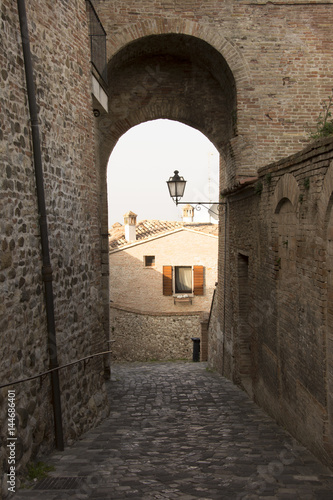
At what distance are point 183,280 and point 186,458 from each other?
1895 centimetres

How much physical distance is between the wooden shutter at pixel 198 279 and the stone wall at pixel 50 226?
1650cm

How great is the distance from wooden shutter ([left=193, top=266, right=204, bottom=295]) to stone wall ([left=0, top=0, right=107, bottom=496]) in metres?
16.5

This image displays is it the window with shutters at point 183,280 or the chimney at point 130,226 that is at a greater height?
the chimney at point 130,226

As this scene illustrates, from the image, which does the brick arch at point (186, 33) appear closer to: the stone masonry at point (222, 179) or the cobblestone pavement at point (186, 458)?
the stone masonry at point (222, 179)

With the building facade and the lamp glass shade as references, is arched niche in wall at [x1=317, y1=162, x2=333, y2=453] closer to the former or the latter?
the lamp glass shade

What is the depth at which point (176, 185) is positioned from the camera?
1108 centimetres

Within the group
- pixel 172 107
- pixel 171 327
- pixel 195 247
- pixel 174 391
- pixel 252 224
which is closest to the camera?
pixel 252 224

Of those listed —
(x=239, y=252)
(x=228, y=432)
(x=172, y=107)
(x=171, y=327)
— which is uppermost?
(x=172, y=107)

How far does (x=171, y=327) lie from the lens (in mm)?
21578

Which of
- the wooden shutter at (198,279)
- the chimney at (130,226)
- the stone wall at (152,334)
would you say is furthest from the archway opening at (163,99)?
the chimney at (130,226)

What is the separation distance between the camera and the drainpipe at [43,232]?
4914mm

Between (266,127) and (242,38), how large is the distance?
6.12 ft

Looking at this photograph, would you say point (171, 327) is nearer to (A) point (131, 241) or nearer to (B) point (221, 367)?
(A) point (131, 241)

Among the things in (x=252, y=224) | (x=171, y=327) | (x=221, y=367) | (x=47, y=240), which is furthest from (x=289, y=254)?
Result: (x=171, y=327)
